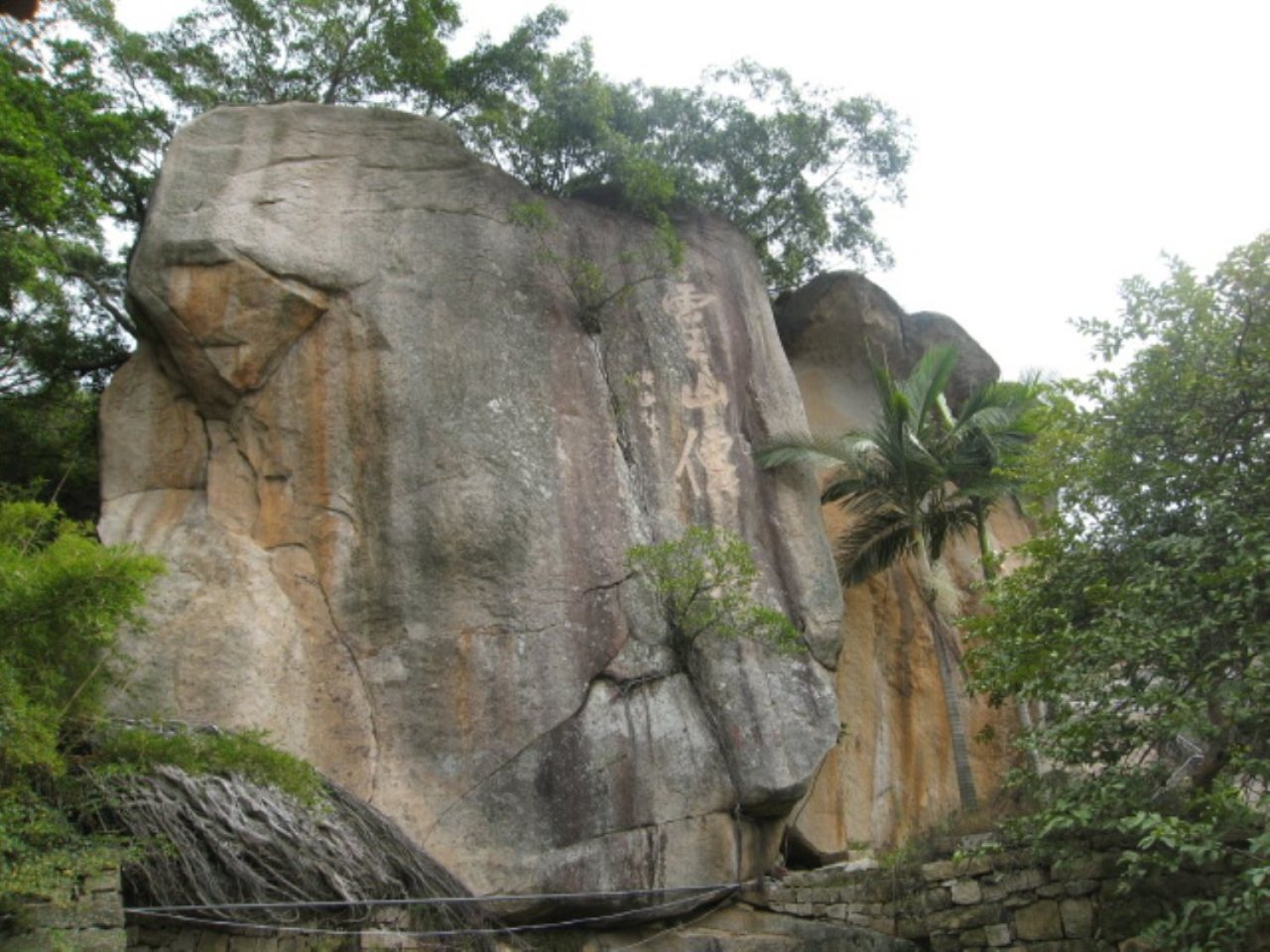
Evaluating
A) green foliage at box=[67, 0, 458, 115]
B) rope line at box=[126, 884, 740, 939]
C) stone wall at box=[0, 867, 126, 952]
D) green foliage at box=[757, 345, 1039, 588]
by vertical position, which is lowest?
rope line at box=[126, 884, 740, 939]

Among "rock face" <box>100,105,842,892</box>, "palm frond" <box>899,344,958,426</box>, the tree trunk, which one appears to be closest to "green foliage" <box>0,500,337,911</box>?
"rock face" <box>100,105,842,892</box>

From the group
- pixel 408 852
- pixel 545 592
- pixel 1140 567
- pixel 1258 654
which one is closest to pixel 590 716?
pixel 545 592

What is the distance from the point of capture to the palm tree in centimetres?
1283

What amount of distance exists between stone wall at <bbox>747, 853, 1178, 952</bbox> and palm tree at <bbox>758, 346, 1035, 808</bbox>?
10.2ft

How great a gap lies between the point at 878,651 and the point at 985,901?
17.8 ft

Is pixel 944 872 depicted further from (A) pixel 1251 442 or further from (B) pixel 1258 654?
(A) pixel 1251 442

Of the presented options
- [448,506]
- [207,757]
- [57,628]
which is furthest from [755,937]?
[57,628]

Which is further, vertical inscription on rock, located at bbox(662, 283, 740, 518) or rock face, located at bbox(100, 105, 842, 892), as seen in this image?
vertical inscription on rock, located at bbox(662, 283, 740, 518)

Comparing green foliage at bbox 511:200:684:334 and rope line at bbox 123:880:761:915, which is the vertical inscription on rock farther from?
rope line at bbox 123:880:761:915

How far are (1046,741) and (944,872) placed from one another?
1617 millimetres

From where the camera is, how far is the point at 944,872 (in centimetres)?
927

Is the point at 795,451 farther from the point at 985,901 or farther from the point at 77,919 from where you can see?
the point at 77,919

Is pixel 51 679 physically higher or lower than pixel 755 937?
higher

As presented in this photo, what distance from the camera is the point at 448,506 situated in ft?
34.6
